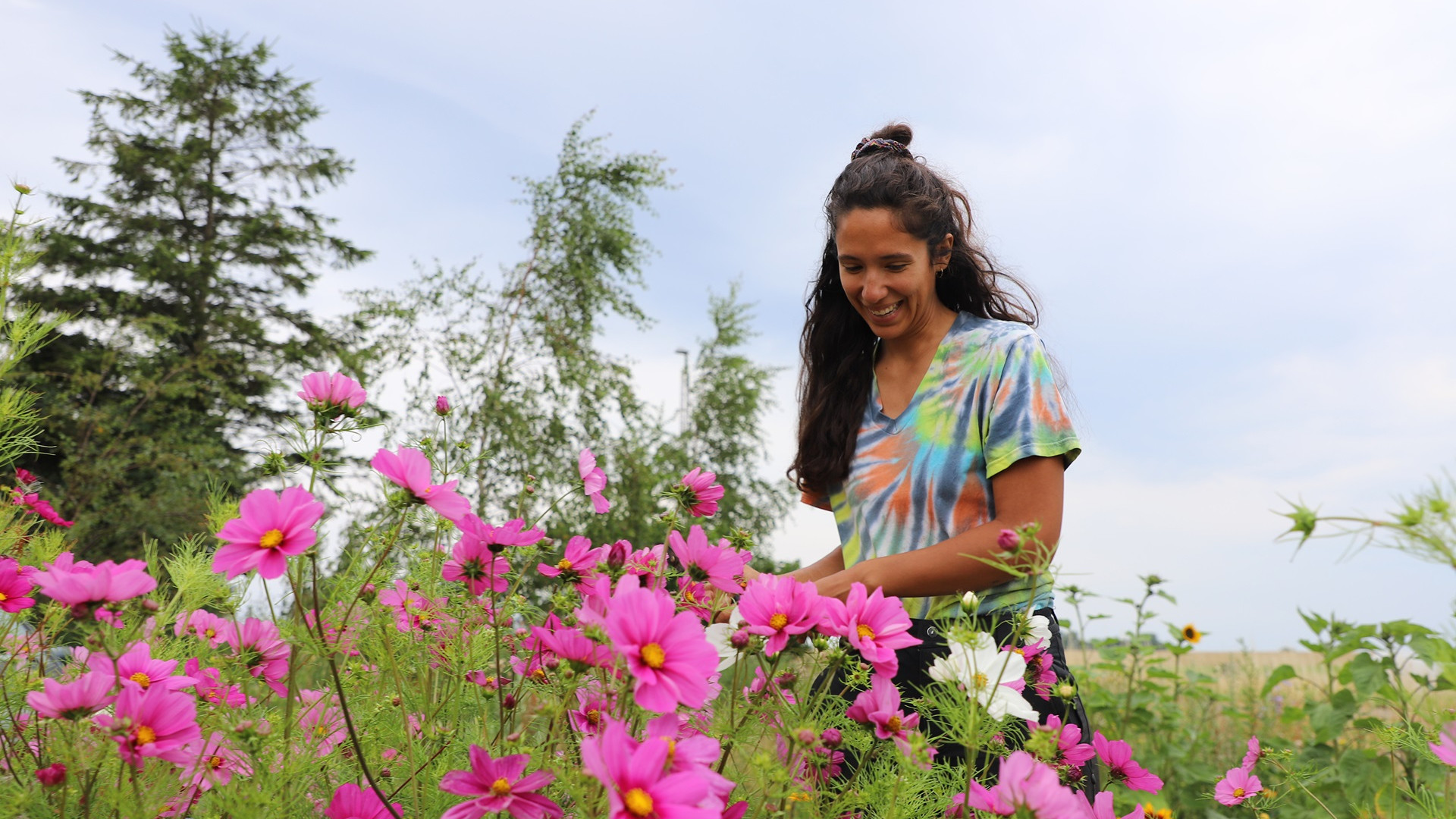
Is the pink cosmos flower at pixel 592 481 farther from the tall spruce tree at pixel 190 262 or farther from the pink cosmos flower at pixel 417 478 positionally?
the tall spruce tree at pixel 190 262

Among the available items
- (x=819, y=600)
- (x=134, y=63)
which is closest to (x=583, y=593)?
(x=819, y=600)

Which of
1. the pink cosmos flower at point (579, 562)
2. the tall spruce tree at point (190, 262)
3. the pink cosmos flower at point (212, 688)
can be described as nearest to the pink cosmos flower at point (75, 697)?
the pink cosmos flower at point (212, 688)

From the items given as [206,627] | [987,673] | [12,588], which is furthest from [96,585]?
[987,673]

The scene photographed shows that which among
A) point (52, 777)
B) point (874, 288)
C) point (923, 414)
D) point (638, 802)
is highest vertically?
point (874, 288)

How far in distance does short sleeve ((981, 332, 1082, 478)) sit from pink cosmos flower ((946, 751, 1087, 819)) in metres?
0.73

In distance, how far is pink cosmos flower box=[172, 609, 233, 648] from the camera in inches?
48.7

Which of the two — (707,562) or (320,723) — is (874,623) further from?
(320,723)

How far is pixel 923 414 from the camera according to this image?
172 cm

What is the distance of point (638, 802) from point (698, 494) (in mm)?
531

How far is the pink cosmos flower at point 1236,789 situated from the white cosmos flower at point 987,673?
86 cm

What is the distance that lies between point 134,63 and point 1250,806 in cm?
1771

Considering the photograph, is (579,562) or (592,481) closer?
(579,562)

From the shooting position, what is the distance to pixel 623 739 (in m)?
0.65

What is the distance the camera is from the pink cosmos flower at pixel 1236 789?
5.05 feet
